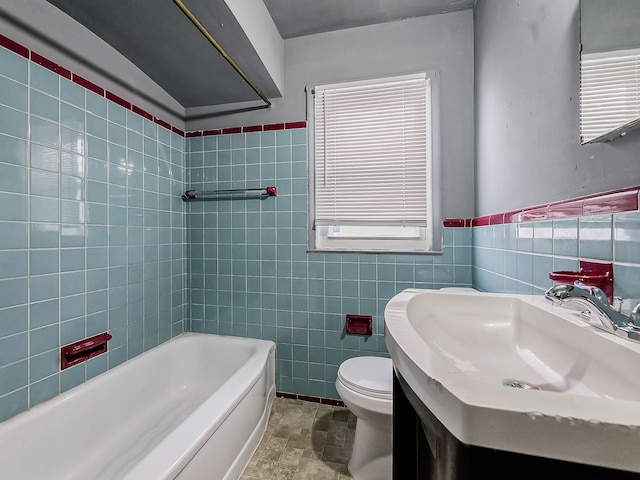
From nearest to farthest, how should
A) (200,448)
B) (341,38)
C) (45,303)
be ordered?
1. (200,448)
2. (45,303)
3. (341,38)

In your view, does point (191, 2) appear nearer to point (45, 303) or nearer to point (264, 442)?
point (45, 303)

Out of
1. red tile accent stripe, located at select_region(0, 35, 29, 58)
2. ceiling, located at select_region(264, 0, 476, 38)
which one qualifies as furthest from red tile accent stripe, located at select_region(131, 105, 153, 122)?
ceiling, located at select_region(264, 0, 476, 38)

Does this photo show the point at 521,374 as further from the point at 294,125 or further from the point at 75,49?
the point at 75,49

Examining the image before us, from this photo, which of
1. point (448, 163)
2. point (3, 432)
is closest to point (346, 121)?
point (448, 163)

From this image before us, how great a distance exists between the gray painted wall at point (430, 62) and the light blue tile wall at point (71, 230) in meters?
1.08

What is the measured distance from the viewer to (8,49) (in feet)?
3.60

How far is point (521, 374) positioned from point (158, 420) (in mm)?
1701

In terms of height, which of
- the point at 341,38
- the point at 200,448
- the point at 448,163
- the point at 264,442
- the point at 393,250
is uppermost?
the point at 341,38

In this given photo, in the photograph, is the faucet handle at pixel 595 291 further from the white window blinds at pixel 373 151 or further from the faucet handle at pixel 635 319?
the white window blinds at pixel 373 151

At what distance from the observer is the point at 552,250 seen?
884 mm

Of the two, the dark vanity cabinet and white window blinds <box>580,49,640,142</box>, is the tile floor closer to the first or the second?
the dark vanity cabinet

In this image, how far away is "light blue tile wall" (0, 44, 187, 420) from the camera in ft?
3.64

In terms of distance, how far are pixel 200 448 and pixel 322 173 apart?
59.9 inches

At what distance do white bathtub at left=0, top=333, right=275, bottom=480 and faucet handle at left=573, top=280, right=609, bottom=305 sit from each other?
114cm
